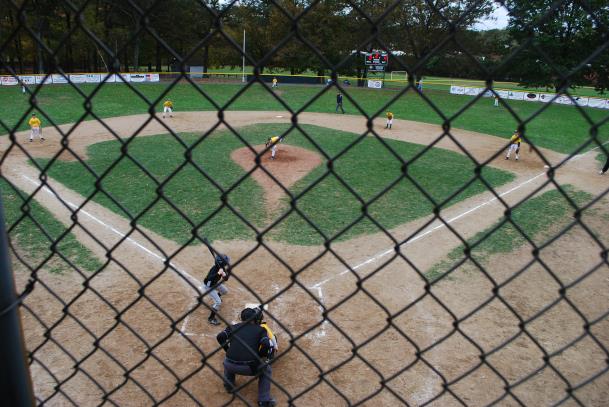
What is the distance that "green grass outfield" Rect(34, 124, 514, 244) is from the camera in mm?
11680

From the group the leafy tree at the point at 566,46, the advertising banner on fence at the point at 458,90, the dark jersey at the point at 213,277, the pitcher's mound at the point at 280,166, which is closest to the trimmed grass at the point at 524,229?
the leafy tree at the point at 566,46

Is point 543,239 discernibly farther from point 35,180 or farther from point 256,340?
point 35,180

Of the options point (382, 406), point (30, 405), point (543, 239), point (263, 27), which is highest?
point (263, 27)

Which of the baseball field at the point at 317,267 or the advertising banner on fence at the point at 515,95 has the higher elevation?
the advertising banner on fence at the point at 515,95

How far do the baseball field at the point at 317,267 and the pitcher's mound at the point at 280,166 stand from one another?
12cm

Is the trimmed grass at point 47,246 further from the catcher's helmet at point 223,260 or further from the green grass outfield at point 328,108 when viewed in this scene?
the green grass outfield at point 328,108

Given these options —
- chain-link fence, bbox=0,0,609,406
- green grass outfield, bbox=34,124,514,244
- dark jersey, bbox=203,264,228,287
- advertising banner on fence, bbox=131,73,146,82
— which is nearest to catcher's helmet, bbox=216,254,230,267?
chain-link fence, bbox=0,0,609,406

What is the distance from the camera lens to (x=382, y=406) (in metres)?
6.40

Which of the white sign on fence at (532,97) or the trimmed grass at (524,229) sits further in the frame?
the white sign on fence at (532,97)

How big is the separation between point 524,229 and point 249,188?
7.58 metres

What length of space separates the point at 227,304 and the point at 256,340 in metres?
2.35

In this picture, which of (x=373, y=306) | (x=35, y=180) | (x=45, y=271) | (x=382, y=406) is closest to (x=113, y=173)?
(x=35, y=180)

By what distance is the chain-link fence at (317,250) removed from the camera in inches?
74.4

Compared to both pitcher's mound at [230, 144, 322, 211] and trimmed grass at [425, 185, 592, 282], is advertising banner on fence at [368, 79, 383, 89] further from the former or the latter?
trimmed grass at [425, 185, 592, 282]
